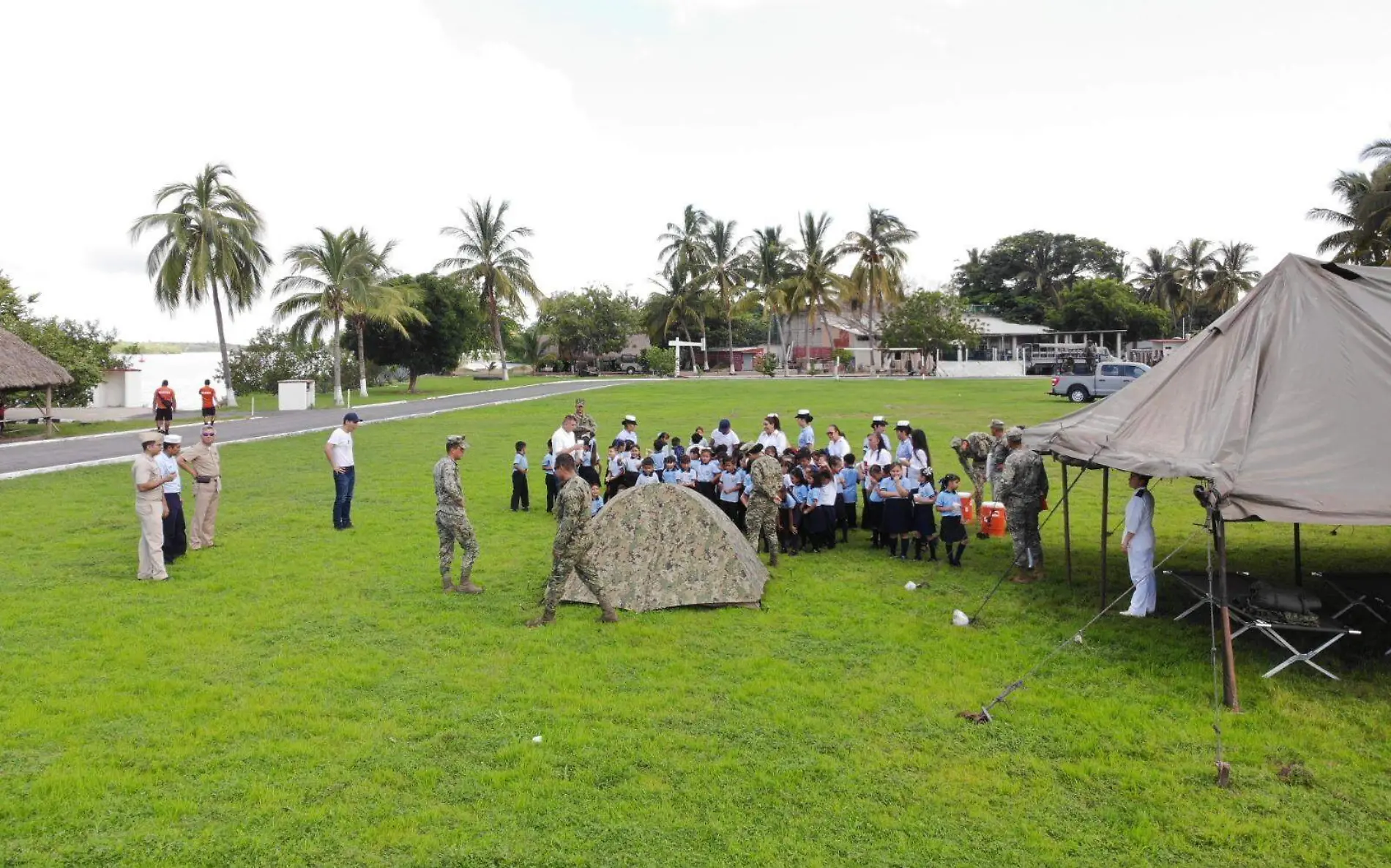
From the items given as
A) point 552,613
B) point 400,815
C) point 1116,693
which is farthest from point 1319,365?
point 400,815

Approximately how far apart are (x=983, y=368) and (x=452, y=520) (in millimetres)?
64291

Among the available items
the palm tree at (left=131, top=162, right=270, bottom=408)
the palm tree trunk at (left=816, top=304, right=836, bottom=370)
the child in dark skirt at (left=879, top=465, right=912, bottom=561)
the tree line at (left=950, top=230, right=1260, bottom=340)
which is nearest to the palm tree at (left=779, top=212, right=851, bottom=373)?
the palm tree trunk at (left=816, top=304, right=836, bottom=370)

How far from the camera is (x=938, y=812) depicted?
18.9 feet

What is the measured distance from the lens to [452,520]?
1030 cm

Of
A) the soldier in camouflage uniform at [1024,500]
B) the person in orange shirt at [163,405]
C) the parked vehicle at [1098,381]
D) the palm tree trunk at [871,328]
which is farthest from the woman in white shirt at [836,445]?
the palm tree trunk at [871,328]

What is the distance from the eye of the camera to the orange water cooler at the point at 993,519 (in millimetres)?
13836

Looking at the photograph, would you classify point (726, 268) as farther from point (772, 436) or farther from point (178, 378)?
point (772, 436)

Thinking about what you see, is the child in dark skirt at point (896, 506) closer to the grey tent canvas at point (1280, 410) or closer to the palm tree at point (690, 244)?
the grey tent canvas at point (1280, 410)

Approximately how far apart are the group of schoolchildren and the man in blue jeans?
2.75 meters

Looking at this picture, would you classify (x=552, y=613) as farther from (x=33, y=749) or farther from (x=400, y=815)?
(x=33, y=749)

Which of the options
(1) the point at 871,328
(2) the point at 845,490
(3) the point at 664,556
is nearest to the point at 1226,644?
(3) the point at 664,556

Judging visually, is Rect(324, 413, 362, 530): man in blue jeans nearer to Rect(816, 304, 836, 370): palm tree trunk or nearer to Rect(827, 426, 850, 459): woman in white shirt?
Rect(827, 426, 850, 459): woman in white shirt

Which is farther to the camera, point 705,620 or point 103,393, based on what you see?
point 103,393

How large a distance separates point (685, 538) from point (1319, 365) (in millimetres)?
6630
